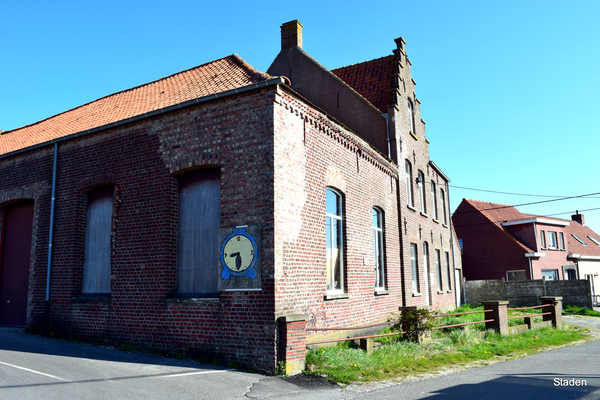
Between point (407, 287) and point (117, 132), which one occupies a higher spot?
point (117, 132)

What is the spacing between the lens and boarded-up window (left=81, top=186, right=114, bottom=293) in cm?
1054

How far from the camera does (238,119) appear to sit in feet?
29.5

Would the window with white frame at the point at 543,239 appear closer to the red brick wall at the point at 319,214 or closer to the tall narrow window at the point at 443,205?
the tall narrow window at the point at 443,205

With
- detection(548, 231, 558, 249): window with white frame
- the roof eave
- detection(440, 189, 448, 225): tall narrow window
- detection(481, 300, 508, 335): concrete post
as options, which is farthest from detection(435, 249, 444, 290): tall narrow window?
detection(548, 231, 558, 249): window with white frame

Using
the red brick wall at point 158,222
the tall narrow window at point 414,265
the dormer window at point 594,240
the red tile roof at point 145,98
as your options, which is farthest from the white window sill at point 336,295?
the dormer window at point 594,240

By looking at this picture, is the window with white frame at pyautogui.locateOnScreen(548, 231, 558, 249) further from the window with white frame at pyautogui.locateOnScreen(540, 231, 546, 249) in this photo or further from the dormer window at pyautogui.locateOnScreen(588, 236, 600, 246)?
the dormer window at pyautogui.locateOnScreen(588, 236, 600, 246)

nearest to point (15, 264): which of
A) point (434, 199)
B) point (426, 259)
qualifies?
point (426, 259)

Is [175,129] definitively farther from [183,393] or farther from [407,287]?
[407,287]

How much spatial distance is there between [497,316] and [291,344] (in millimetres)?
7435

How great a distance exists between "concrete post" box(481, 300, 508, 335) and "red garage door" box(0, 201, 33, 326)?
41.3 ft

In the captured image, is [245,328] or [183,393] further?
[245,328]

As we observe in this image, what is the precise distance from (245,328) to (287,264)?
1385 mm

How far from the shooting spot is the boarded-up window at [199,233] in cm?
916

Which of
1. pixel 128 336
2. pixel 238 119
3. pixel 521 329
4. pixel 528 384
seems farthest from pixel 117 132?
pixel 521 329
